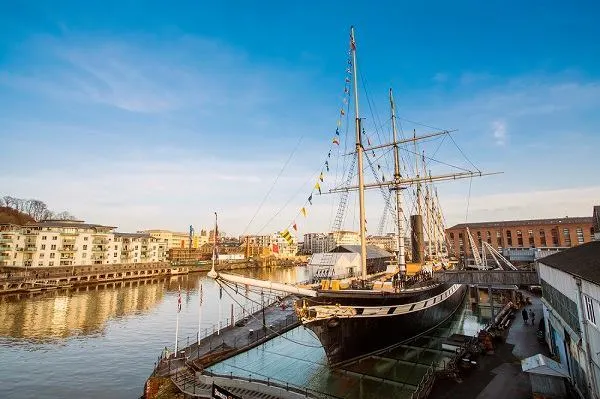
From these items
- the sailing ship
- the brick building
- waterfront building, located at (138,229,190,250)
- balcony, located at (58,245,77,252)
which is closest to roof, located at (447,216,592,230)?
the brick building

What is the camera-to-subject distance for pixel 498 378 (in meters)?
16.8

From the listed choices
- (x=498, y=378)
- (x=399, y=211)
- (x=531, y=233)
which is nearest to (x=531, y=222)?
(x=531, y=233)

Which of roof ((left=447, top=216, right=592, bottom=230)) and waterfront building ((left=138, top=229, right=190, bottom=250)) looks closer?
roof ((left=447, top=216, right=592, bottom=230))

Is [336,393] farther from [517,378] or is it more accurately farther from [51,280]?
[51,280]

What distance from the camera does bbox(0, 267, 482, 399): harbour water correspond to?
20.1 m

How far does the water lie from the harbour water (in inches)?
2.8

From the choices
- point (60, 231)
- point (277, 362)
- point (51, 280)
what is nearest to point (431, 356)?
point (277, 362)

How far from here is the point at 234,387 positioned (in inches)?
659

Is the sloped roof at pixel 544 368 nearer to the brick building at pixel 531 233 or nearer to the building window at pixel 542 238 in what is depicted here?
the brick building at pixel 531 233

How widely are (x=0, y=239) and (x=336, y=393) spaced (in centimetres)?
9134

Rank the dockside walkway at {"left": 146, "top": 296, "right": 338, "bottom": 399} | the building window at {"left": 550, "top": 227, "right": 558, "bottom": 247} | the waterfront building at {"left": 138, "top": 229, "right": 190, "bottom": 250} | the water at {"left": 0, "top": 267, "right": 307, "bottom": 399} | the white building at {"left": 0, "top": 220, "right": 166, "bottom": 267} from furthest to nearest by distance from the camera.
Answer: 1. the waterfront building at {"left": 138, "top": 229, "right": 190, "bottom": 250}
2. the building window at {"left": 550, "top": 227, "right": 558, "bottom": 247}
3. the white building at {"left": 0, "top": 220, "right": 166, "bottom": 267}
4. the water at {"left": 0, "top": 267, "right": 307, "bottom": 399}
5. the dockside walkway at {"left": 146, "top": 296, "right": 338, "bottom": 399}

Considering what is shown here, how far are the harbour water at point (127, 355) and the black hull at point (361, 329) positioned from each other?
115cm

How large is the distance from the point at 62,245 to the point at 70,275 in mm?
13563

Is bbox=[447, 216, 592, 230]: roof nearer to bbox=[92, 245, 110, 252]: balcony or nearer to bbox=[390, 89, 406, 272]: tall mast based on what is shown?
bbox=[390, 89, 406, 272]: tall mast
